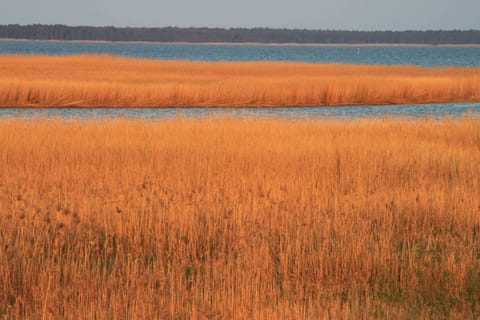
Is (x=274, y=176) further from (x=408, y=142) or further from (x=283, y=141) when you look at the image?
(x=408, y=142)

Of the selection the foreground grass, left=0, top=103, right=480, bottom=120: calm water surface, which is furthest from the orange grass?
the foreground grass

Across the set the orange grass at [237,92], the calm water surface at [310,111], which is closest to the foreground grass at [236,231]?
the calm water surface at [310,111]

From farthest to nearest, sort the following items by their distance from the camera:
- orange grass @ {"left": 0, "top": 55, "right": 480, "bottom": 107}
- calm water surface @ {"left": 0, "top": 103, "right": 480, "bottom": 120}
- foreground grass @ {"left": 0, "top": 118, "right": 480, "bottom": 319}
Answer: orange grass @ {"left": 0, "top": 55, "right": 480, "bottom": 107} < calm water surface @ {"left": 0, "top": 103, "right": 480, "bottom": 120} < foreground grass @ {"left": 0, "top": 118, "right": 480, "bottom": 319}

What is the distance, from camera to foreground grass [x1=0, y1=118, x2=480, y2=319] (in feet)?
19.8

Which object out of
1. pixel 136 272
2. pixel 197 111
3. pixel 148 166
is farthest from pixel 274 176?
pixel 197 111

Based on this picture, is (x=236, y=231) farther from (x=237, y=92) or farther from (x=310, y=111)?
(x=237, y=92)

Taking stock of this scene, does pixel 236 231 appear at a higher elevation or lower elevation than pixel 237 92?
higher

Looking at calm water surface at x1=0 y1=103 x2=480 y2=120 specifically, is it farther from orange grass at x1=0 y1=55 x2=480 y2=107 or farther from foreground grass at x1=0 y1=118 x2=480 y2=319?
foreground grass at x1=0 y1=118 x2=480 y2=319

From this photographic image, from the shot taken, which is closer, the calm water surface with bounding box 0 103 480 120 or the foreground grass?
the foreground grass

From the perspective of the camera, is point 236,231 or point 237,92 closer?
point 236,231

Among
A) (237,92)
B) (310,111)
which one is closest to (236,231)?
(310,111)

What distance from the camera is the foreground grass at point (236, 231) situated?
238 inches

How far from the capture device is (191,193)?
357 inches

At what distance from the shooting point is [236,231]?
7961 millimetres
